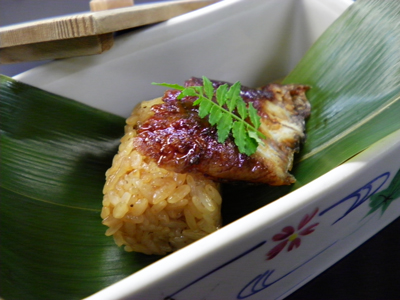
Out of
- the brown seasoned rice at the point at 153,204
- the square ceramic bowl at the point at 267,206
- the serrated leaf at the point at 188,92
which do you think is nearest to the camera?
the square ceramic bowl at the point at 267,206

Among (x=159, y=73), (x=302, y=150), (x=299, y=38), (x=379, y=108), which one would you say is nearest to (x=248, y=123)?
(x=302, y=150)

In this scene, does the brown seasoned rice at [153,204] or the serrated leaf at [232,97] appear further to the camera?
the serrated leaf at [232,97]

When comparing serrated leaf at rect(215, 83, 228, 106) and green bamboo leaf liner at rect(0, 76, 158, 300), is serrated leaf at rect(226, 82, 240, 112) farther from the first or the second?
green bamboo leaf liner at rect(0, 76, 158, 300)

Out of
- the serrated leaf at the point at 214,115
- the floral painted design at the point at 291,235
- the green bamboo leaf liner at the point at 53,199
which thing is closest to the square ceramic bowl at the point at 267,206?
the floral painted design at the point at 291,235

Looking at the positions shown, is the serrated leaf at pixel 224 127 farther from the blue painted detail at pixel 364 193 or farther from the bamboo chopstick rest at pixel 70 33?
the bamboo chopstick rest at pixel 70 33

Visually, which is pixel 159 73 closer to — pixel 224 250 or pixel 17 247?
pixel 17 247

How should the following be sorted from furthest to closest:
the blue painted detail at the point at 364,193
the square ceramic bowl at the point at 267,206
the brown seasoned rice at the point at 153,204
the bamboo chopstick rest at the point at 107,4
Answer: the bamboo chopstick rest at the point at 107,4
the brown seasoned rice at the point at 153,204
the blue painted detail at the point at 364,193
the square ceramic bowl at the point at 267,206

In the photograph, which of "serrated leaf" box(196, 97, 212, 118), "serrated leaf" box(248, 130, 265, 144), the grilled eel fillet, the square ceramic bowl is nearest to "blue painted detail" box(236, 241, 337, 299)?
the square ceramic bowl

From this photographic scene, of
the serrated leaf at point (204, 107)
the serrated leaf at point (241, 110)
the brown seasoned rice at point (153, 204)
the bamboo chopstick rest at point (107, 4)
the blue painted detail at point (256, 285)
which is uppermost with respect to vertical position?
the bamboo chopstick rest at point (107, 4)
